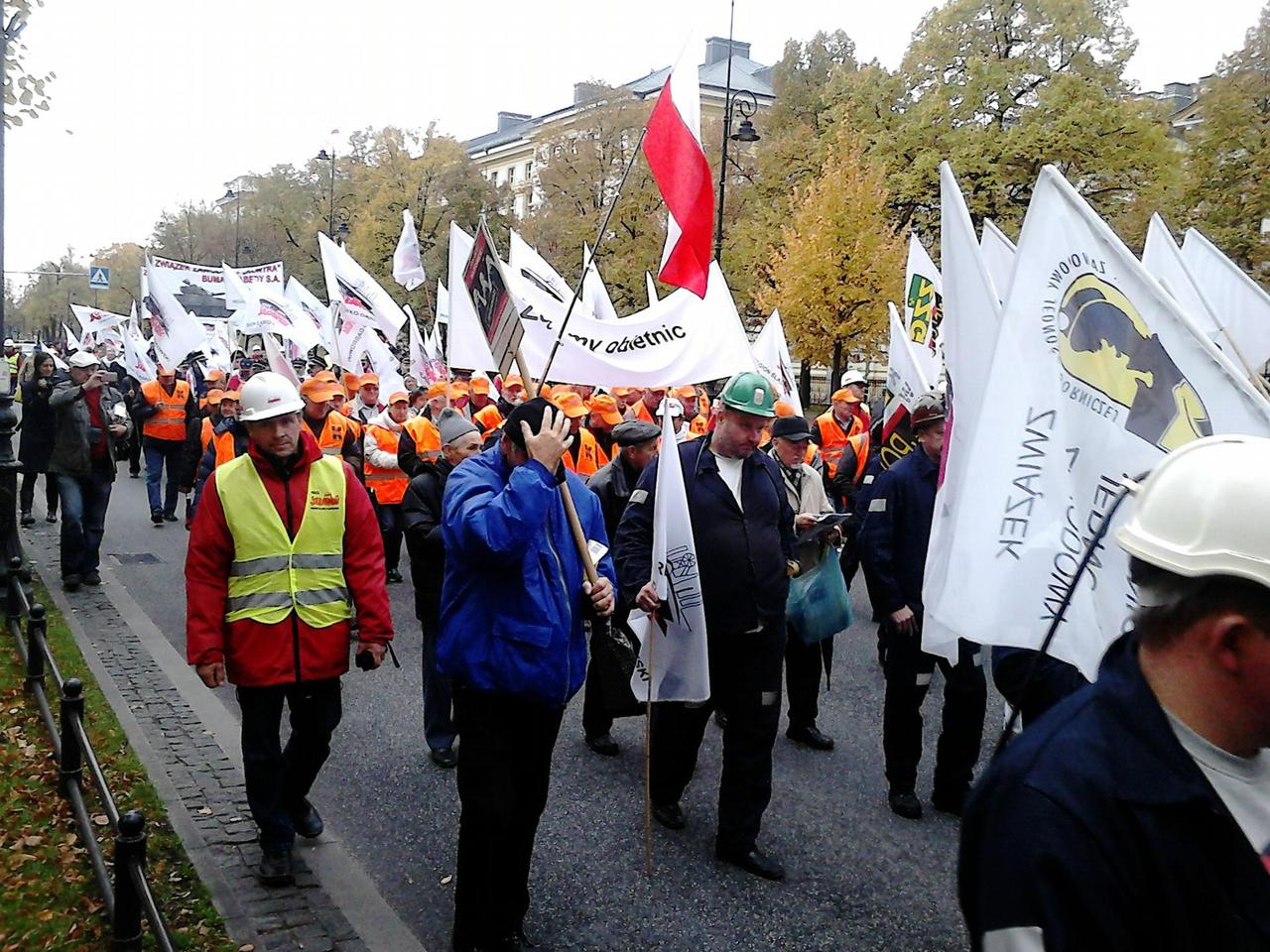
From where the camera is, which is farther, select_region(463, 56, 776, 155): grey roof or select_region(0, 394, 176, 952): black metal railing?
select_region(463, 56, 776, 155): grey roof

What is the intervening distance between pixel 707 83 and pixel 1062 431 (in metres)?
72.9

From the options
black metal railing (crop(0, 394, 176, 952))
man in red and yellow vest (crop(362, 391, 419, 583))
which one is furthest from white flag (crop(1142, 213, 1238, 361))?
man in red and yellow vest (crop(362, 391, 419, 583))

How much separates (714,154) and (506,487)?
1529 inches

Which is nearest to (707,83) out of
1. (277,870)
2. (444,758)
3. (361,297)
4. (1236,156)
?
(1236,156)

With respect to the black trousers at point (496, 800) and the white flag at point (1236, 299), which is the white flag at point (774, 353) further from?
the black trousers at point (496, 800)

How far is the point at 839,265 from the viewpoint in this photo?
26953 millimetres

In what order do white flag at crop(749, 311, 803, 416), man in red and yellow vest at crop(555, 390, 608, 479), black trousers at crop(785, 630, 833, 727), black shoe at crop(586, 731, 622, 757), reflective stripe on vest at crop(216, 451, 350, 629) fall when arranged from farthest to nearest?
white flag at crop(749, 311, 803, 416)
man in red and yellow vest at crop(555, 390, 608, 479)
black trousers at crop(785, 630, 833, 727)
black shoe at crop(586, 731, 622, 757)
reflective stripe on vest at crop(216, 451, 350, 629)

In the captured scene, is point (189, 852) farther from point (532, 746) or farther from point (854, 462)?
point (854, 462)

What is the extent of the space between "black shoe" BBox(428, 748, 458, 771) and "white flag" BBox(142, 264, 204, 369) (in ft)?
43.4

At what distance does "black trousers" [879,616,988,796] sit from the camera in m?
5.18

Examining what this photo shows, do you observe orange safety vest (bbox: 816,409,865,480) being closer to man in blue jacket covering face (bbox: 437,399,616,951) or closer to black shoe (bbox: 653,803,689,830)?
black shoe (bbox: 653,803,689,830)

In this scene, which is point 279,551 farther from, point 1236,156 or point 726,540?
point 1236,156

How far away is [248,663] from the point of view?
4.22m

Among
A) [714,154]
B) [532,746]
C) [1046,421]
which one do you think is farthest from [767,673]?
[714,154]
